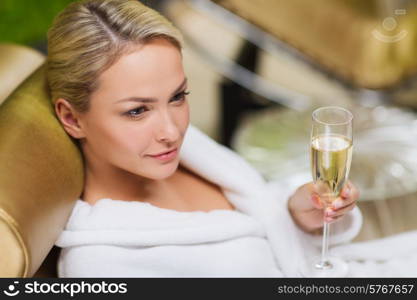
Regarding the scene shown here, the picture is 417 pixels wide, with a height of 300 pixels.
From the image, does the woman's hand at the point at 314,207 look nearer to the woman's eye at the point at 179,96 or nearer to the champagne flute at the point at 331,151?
the champagne flute at the point at 331,151

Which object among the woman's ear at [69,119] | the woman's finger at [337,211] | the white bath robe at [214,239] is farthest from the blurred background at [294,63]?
the woman's ear at [69,119]

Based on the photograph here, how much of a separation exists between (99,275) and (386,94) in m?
1.39

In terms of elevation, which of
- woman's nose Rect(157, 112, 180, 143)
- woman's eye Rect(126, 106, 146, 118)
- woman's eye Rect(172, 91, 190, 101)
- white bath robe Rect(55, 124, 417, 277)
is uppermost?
woman's eye Rect(172, 91, 190, 101)

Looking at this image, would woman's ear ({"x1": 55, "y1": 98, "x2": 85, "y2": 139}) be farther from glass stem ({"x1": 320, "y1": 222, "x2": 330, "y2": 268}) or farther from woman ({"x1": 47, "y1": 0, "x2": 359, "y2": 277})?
glass stem ({"x1": 320, "y1": 222, "x2": 330, "y2": 268})

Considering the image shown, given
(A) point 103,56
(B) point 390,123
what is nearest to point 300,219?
(A) point 103,56

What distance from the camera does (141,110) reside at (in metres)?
1.08

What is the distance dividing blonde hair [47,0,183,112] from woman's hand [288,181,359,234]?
14.1 inches

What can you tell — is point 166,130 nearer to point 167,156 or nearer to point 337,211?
point 167,156

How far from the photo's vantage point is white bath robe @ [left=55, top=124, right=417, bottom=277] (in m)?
1.11

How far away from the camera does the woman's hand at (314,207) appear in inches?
46.0

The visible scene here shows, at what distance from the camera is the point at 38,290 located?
1.07m

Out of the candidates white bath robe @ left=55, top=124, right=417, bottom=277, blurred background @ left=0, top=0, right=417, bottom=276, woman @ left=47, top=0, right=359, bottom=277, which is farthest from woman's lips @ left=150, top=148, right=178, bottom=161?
blurred background @ left=0, top=0, right=417, bottom=276

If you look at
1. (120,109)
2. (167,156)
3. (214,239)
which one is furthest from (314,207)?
Answer: (120,109)

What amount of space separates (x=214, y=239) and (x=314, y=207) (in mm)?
197
